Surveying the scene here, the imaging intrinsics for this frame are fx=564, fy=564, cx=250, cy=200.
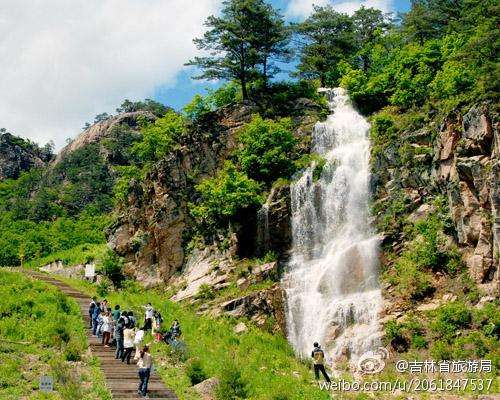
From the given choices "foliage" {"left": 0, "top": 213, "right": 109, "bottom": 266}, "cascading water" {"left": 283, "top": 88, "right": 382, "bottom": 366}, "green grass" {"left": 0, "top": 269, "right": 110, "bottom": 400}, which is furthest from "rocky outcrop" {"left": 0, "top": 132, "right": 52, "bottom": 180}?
"cascading water" {"left": 283, "top": 88, "right": 382, "bottom": 366}

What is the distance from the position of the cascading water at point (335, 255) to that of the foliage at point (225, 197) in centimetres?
285

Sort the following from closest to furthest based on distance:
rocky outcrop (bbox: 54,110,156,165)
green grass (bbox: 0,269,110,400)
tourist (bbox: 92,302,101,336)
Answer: green grass (bbox: 0,269,110,400) → tourist (bbox: 92,302,101,336) → rocky outcrop (bbox: 54,110,156,165)

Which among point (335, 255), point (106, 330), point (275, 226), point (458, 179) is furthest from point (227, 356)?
point (458, 179)

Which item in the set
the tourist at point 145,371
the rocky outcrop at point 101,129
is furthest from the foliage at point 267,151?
the rocky outcrop at point 101,129

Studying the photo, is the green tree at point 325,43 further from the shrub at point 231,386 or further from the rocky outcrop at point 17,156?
the rocky outcrop at point 17,156

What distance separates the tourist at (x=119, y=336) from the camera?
67.4ft

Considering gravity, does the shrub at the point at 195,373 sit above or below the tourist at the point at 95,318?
below

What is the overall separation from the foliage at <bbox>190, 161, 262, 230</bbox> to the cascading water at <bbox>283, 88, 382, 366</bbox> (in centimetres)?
285

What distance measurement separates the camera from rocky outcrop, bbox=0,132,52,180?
9156cm

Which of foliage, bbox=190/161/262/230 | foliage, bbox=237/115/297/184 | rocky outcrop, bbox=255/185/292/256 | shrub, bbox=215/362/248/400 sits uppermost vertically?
foliage, bbox=237/115/297/184

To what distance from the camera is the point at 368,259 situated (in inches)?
1223

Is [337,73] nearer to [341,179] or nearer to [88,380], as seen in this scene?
[341,179]

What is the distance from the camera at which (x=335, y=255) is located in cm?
3228

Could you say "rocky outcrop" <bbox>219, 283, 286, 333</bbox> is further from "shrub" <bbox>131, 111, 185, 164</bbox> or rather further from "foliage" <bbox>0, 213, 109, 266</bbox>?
"foliage" <bbox>0, 213, 109, 266</bbox>
